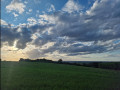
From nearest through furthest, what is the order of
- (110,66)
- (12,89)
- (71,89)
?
1. (12,89)
2. (71,89)
3. (110,66)

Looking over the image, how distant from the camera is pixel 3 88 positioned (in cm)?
991

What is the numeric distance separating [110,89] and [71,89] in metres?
3.50

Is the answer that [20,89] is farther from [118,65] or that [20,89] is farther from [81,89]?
[118,65]

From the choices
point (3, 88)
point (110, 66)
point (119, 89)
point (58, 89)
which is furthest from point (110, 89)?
point (110, 66)

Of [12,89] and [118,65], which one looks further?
[118,65]

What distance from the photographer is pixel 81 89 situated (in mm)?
10609

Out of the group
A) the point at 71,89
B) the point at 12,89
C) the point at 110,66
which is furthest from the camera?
the point at 110,66

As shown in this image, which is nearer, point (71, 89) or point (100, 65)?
point (71, 89)

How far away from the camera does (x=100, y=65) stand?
2808 inches

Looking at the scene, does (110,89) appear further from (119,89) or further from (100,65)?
(100,65)

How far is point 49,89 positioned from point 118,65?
69098 mm

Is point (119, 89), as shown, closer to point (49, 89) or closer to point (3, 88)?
point (49, 89)

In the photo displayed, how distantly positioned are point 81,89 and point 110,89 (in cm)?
259

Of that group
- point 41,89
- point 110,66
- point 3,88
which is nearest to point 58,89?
point 41,89
